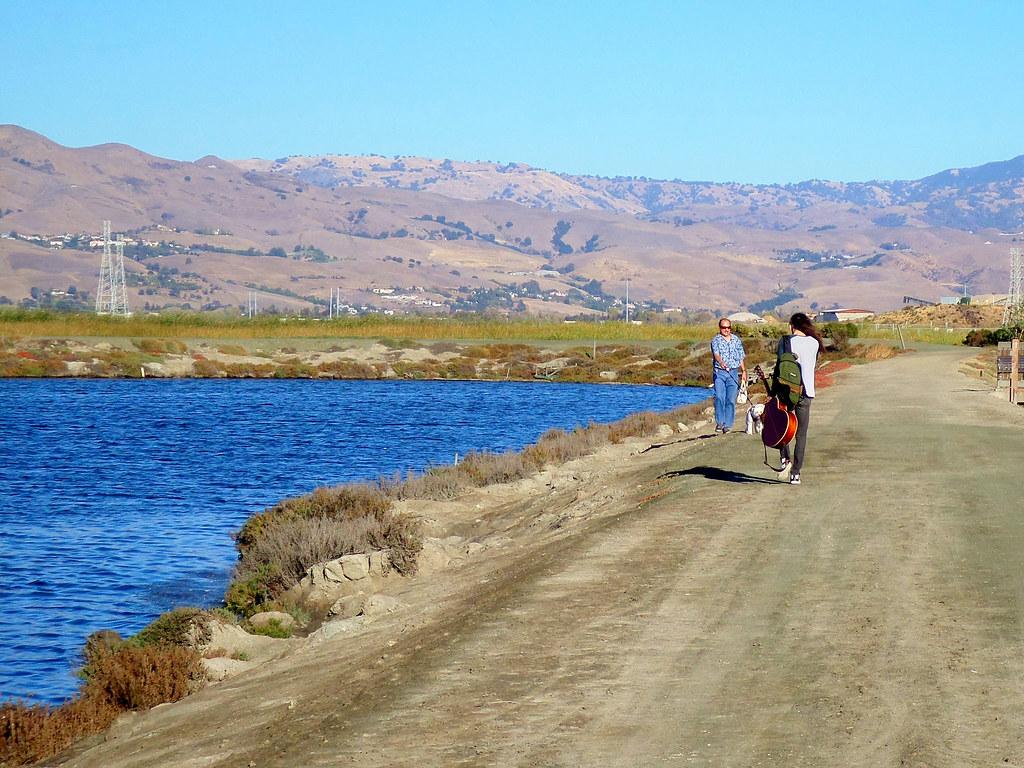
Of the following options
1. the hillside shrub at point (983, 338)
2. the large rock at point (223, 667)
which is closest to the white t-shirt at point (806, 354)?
the large rock at point (223, 667)

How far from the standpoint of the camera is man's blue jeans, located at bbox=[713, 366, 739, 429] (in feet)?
75.1

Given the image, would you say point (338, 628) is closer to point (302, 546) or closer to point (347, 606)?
point (347, 606)

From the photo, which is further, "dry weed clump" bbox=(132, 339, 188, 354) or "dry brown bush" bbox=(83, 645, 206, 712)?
"dry weed clump" bbox=(132, 339, 188, 354)

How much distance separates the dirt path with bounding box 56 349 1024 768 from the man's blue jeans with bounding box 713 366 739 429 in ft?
21.3

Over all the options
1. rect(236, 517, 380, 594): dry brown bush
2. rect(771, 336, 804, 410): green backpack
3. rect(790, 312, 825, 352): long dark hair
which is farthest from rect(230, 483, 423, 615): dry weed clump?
rect(790, 312, 825, 352): long dark hair

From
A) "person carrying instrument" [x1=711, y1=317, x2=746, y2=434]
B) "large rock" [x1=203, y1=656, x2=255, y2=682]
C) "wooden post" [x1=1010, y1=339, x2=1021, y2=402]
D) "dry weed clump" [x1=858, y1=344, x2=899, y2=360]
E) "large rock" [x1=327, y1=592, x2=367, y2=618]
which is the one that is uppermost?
"person carrying instrument" [x1=711, y1=317, x2=746, y2=434]

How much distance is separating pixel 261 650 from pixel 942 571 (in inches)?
239

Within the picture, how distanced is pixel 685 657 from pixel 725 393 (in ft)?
46.7

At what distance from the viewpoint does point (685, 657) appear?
9.36 m

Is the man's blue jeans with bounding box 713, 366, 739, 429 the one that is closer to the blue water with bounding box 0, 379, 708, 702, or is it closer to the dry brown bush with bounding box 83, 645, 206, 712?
the blue water with bounding box 0, 379, 708, 702

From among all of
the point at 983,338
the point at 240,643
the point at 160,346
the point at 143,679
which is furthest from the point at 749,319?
the point at 143,679

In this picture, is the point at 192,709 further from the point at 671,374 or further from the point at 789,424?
the point at 671,374

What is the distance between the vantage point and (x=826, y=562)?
12.4 metres

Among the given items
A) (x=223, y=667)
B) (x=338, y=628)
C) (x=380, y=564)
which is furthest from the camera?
(x=380, y=564)
